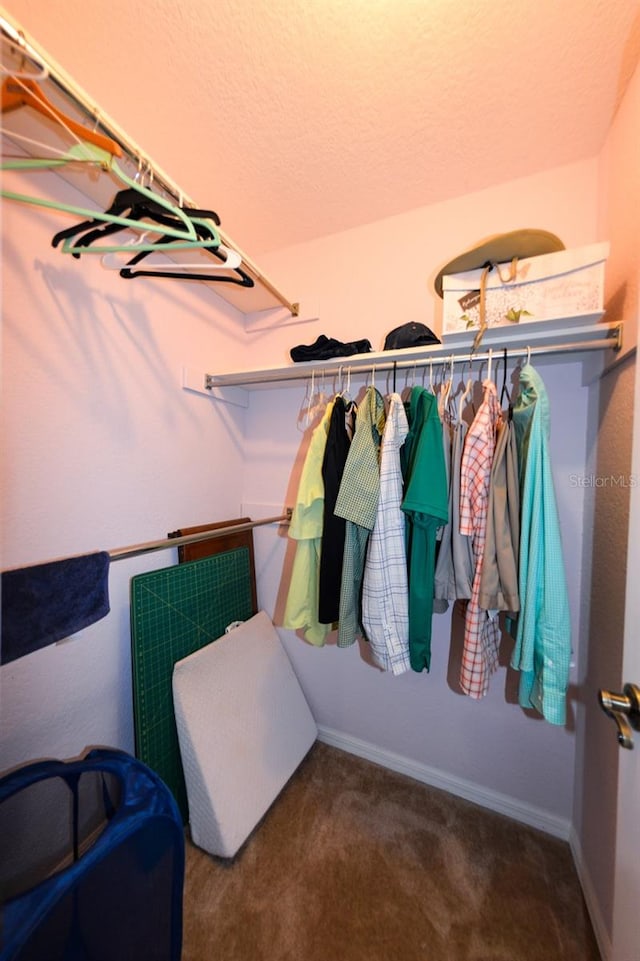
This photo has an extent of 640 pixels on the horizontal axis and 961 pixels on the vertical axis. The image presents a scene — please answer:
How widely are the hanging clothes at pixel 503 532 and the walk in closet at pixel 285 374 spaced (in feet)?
0.90

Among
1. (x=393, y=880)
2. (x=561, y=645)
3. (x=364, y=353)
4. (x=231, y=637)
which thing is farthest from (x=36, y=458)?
(x=393, y=880)

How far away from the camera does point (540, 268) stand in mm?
907

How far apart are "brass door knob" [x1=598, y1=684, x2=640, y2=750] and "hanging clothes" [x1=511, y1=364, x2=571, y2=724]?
0.27 m

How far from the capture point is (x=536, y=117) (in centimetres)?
101

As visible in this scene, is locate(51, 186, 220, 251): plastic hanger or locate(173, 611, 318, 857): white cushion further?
locate(173, 611, 318, 857): white cushion

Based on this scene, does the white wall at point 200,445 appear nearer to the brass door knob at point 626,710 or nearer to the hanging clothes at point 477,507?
the hanging clothes at point 477,507

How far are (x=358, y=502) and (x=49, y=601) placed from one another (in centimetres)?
86

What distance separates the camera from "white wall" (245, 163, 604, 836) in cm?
119

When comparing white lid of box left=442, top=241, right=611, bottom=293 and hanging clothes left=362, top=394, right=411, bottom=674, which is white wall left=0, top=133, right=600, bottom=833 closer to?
white lid of box left=442, top=241, right=611, bottom=293

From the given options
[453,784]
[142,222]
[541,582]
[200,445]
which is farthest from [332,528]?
[453,784]

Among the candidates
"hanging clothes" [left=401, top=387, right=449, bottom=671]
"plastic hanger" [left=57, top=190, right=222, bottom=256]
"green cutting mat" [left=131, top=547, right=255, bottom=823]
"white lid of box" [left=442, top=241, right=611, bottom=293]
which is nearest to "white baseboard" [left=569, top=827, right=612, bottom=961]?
"hanging clothes" [left=401, top=387, right=449, bottom=671]

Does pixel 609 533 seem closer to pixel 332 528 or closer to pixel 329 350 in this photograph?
pixel 332 528

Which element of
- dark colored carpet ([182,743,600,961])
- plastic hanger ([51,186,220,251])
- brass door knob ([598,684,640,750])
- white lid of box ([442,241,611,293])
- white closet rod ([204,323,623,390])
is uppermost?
plastic hanger ([51,186,220,251])

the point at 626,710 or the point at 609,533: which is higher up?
the point at 609,533
